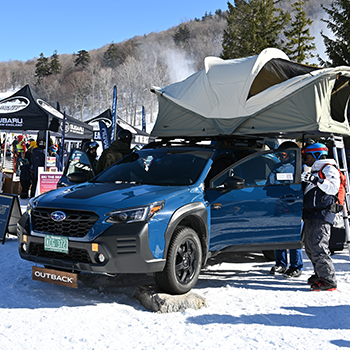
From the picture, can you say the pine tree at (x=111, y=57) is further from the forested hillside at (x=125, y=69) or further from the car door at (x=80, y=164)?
the car door at (x=80, y=164)

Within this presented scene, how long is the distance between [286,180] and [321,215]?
624 mm

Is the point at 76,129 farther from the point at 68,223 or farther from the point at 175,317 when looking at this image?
the point at 175,317

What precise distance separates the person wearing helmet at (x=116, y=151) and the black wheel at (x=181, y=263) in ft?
11.1

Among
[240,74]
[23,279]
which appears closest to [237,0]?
[240,74]

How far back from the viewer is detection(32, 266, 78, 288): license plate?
4129 millimetres

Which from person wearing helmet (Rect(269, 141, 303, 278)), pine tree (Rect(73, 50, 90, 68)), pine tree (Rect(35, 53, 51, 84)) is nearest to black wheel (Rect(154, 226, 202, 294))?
person wearing helmet (Rect(269, 141, 303, 278))

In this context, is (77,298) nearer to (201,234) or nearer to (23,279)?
(23,279)

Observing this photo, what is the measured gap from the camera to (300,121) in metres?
5.80

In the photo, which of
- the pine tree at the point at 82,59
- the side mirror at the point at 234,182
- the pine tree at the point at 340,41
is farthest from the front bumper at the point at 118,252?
the pine tree at the point at 82,59

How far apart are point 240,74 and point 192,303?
384cm

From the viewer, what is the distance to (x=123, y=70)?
4392 inches

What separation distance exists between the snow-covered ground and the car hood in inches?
42.5

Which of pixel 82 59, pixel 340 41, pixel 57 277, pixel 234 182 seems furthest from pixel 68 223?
pixel 82 59

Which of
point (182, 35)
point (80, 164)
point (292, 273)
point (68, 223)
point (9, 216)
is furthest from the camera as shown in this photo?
point (182, 35)
